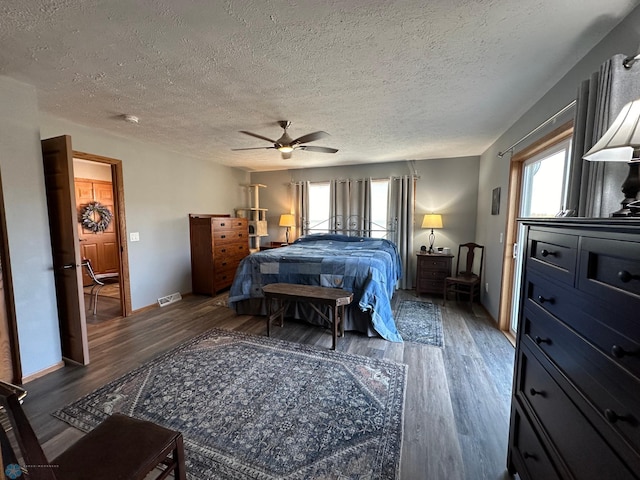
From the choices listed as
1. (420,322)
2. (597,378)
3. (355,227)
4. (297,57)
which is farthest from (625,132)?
(355,227)

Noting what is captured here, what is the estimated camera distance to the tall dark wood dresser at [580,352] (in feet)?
2.32

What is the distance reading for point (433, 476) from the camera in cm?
141

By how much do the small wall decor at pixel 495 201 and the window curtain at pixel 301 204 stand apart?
3.31 meters

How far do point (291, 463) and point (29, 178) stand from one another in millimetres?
2901

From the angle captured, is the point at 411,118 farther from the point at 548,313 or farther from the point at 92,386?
the point at 92,386

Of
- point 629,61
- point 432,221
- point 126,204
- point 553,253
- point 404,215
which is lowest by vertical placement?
point 553,253

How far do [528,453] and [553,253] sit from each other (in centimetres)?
91

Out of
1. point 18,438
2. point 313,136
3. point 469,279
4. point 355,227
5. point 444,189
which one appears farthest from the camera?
point 355,227

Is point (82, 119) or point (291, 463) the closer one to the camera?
point (291, 463)

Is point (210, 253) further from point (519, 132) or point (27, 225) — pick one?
point (519, 132)

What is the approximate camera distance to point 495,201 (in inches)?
141

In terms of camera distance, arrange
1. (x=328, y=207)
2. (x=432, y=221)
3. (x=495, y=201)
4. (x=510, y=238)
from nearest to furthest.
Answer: (x=510, y=238), (x=495, y=201), (x=432, y=221), (x=328, y=207)

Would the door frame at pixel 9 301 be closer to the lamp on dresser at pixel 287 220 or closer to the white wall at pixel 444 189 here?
the lamp on dresser at pixel 287 220

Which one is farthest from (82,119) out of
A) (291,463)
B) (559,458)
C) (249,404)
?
(559,458)
